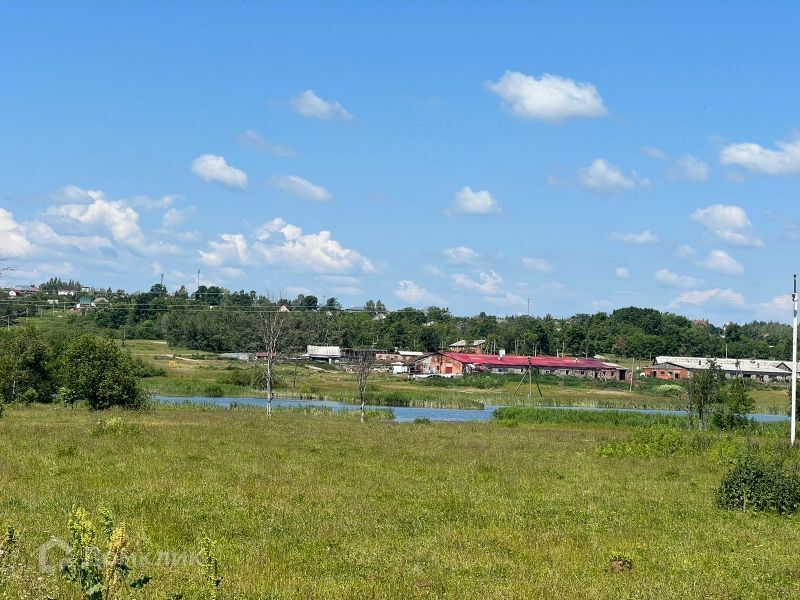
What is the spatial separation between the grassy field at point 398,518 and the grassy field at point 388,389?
200 ft

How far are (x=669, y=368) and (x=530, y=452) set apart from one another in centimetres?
14453

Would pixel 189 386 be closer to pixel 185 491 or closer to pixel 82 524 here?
pixel 185 491

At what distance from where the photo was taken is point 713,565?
16.2m

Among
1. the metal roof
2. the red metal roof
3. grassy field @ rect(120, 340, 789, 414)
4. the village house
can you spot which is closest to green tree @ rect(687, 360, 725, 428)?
grassy field @ rect(120, 340, 789, 414)

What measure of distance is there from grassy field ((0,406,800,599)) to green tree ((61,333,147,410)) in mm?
23701

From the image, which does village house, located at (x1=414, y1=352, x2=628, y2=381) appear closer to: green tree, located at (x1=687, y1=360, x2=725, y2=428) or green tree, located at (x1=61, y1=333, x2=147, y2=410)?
green tree, located at (x1=687, y1=360, x2=725, y2=428)

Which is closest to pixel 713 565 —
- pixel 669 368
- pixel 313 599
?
pixel 313 599

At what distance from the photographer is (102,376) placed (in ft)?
194

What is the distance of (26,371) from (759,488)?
189 ft

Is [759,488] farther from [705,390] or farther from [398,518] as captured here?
[705,390]

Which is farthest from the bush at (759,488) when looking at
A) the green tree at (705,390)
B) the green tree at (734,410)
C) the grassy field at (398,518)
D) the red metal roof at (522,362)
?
the red metal roof at (522,362)

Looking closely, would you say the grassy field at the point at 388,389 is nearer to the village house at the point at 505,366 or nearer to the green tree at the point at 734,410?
the village house at the point at 505,366

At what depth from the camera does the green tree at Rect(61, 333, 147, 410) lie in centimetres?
5900

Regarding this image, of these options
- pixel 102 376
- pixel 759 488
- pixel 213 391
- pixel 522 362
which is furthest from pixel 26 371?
pixel 522 362
